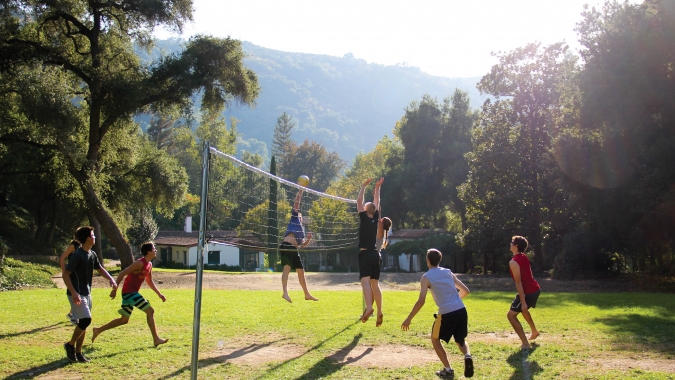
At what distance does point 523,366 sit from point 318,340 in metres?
3.56

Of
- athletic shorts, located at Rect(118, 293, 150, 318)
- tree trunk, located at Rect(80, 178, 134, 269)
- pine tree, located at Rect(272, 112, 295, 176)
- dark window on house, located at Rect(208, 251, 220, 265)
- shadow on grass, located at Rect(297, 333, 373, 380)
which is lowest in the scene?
shadow on grass, located at Rect(297, 333, 373, 380)

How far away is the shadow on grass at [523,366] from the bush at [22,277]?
61.5 ft

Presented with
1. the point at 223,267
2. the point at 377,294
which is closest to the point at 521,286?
the point at 377,294

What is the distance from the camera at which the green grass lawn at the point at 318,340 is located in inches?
296

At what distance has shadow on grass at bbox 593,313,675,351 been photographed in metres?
9.38

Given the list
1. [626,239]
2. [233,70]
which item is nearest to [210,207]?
[233,70]

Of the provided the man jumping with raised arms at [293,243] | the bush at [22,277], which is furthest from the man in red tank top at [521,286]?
the bush at [22,277]

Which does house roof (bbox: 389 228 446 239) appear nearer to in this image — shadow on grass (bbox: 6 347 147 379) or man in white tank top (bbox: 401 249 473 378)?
man in white tank top (bbox: 401 249 473 378)

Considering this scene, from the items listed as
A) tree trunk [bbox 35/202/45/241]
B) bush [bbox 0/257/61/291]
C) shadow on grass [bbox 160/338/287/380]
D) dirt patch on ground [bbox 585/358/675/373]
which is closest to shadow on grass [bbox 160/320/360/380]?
shadow on grass [bbox 160/338/287/380]

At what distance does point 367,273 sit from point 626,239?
2113 cm

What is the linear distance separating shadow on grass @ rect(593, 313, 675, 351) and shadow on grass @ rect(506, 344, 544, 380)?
2093mm

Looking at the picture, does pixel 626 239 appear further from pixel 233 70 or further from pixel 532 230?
pixel 233 70

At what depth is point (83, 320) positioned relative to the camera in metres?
8.02

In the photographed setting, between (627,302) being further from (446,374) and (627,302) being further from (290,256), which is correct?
(446,374)
